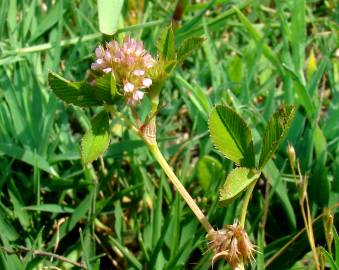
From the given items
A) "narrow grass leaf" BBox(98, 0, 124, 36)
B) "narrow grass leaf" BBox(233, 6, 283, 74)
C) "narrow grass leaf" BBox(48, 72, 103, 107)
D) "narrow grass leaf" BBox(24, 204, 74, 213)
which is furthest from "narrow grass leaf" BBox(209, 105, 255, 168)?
"narrow grass leaf" BBox(233, 6, 283, 74)

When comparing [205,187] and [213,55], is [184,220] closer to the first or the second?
[205,187]

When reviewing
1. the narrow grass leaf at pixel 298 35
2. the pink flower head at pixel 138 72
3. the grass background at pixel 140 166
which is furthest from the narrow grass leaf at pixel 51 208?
the narrow grass leaf at pixel 298 35

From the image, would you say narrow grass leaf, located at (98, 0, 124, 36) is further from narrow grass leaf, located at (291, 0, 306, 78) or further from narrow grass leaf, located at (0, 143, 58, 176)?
narrow grass leaf, located at (291, 0, 306, 78)

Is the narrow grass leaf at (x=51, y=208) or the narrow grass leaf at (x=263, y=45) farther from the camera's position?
the narrow grass leaf at (x=263, y=45)

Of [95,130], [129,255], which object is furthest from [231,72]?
[95,130]

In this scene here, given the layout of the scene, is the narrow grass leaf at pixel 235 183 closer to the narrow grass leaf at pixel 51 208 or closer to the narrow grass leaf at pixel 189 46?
the narrow grass leaf at pixel 189 46

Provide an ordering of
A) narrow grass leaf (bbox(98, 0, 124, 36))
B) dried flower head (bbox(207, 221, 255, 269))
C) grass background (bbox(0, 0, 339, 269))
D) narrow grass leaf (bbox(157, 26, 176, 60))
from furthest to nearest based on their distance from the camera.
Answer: grass background (bbox(0, 0, 339, 269)) < narrow grass leaf (bbox(98, 0, 124, 36)) < narrow grass leaf (bbox(157, 26, 176, 60)) < dried flower head (bbox(207, 221, 255, 269))

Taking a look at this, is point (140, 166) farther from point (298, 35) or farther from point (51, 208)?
point (298, 35)

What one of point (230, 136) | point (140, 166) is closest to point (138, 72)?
point (230, 136)
